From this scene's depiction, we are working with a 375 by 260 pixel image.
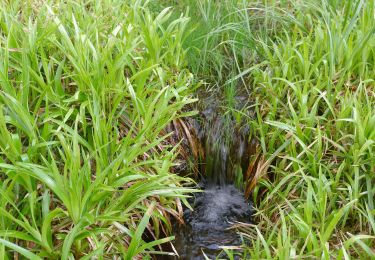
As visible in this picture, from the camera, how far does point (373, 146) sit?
96.7 inches

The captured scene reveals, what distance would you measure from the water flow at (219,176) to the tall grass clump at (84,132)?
0.28 m

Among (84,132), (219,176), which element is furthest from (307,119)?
(84,132)

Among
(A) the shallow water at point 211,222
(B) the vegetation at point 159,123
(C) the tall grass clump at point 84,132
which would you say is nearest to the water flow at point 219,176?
(A) the shallow water at point 211,222

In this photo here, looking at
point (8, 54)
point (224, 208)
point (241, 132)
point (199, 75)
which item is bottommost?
point (224, 208)

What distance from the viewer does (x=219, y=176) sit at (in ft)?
10.5

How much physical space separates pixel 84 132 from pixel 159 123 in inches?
18.1

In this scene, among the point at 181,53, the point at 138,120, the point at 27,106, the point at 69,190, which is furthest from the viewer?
the point at 181,53

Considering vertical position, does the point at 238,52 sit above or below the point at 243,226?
above

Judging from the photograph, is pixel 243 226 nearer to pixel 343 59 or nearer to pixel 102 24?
pixel 343 59

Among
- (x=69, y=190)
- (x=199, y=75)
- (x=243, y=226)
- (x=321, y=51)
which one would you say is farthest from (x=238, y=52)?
(x=69, y=190)

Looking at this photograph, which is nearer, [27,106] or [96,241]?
[96,241]

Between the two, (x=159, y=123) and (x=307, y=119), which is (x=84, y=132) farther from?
(x=307, y=119)

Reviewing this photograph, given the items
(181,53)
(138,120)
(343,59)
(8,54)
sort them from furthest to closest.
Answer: (181,53) → (343,59) → (138,120) → (8,54)

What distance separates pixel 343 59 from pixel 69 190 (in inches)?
79.0
